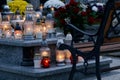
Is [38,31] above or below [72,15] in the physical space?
above

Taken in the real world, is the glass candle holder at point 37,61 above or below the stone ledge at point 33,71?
above

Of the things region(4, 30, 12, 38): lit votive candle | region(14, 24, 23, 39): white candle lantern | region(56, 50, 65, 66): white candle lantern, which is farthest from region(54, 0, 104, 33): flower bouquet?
region(56, 50, 65, 66): white candle lantern

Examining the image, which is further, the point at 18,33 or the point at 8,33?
the point at 8,33

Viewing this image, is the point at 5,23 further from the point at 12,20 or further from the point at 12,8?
the point at 12,8

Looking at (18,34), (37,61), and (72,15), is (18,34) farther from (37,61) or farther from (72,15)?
(72,15)

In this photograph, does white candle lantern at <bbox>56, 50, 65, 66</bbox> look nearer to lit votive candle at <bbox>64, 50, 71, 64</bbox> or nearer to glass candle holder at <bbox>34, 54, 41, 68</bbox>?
lit votive candle at <bbox>64, 50, 71, 64</bbox>

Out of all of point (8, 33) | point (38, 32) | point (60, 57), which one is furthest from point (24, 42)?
point (8, 33)

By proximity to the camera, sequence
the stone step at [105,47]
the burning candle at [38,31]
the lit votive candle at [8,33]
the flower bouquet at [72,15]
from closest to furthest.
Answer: the stone step at [105,47] < the burning candle at [38,31] < the lit votive candle at [8,33] < the flower bouquet at [72,15]

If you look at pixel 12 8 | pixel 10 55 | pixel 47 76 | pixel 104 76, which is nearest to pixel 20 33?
pixel 10 55

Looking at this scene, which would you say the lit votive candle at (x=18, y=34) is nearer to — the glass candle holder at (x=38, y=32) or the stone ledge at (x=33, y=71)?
the glass candle holder at (x=38, y=32)

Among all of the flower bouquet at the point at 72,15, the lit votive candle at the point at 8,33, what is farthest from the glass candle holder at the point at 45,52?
the flower bouquet at the point at 72,15

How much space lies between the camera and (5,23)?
6957 mm

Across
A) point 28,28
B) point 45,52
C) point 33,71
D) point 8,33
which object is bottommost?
point 33,71

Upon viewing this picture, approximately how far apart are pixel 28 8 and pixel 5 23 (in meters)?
0.44
